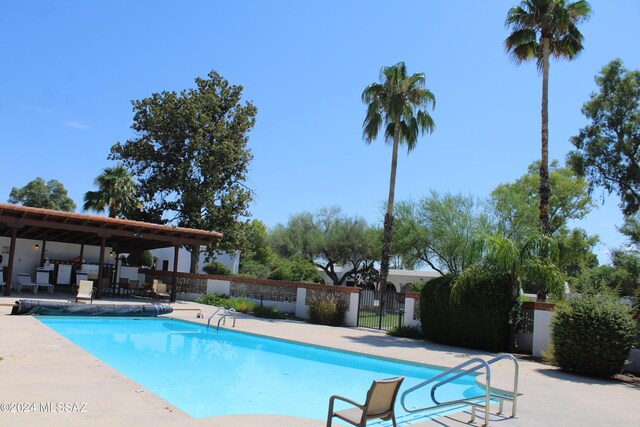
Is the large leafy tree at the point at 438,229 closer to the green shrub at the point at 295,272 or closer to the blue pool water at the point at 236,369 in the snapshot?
Result: the green shrub at the point at 295,272

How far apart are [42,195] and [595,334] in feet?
241

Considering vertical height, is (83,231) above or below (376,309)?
above

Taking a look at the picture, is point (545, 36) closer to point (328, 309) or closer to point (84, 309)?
point (328, 309)

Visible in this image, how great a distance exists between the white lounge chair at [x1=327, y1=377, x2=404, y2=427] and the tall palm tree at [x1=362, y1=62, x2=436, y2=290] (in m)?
19.3

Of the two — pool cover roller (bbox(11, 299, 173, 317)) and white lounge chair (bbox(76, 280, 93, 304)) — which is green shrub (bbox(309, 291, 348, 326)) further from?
white lounge chair (bbox(76, 280, 93, 304))

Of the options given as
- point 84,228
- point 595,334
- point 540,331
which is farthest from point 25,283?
point 595,334

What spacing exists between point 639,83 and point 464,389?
2151 cm

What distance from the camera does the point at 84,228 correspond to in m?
21.6

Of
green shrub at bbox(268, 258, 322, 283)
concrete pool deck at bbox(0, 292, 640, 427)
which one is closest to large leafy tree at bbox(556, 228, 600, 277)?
green shrub at bbox(268, 258, 322, 283)

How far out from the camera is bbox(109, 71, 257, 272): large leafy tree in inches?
1308

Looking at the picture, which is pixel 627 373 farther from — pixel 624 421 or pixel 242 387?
pixel 242 387

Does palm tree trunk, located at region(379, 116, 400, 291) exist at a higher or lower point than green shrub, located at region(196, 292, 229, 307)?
higher

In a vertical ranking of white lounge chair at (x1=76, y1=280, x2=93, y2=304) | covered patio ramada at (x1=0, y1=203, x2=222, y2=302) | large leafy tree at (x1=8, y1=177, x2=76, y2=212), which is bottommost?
white lounge chair at (x1=76, y1=280, x2=93, y2=304)

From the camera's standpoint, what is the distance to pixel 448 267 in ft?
89.7
